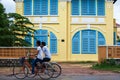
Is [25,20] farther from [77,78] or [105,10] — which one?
[77,78]

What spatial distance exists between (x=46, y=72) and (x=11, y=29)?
12699 millimetres

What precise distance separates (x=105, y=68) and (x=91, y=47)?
11957 mm

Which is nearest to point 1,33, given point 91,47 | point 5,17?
point 5,17

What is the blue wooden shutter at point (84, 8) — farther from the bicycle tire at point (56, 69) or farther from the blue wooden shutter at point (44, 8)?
the bicycle tire at point (56, 69)

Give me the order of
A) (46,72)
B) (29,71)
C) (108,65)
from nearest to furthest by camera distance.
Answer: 1. (46,72)
2. (29,71)
3. (108,65)

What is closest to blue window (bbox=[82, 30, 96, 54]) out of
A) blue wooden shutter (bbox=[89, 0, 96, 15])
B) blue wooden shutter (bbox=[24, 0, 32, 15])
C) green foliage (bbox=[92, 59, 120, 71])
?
blue wooden shutter (bbox=[89, 0, 96, 15])

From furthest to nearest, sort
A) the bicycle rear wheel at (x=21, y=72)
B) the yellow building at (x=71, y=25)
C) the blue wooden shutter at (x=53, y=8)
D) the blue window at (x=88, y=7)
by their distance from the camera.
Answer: the blue window at (x=88, y=7) < the blue wooden shutter at (x=53, y=8) < the yellow building at (x=71, y=25) < the bicycle rear wheel at (x=21, y=72)

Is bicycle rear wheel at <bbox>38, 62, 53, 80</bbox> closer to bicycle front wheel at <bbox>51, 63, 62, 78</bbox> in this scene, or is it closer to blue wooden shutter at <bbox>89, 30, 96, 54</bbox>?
bicycle front wheel at <bbox>51, 63, 62, 78</bbox>

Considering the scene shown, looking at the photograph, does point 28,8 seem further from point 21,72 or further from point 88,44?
point 21,72

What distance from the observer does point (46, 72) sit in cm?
1691

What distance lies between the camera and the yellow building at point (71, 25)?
35.9 metres

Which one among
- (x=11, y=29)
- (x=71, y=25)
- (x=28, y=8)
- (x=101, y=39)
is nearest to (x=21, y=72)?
(x=11, y=29)

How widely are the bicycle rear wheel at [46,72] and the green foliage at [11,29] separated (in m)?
11.2

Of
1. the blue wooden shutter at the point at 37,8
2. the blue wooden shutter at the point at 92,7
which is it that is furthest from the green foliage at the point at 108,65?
the blue wooden shutter at the point at 37,8
